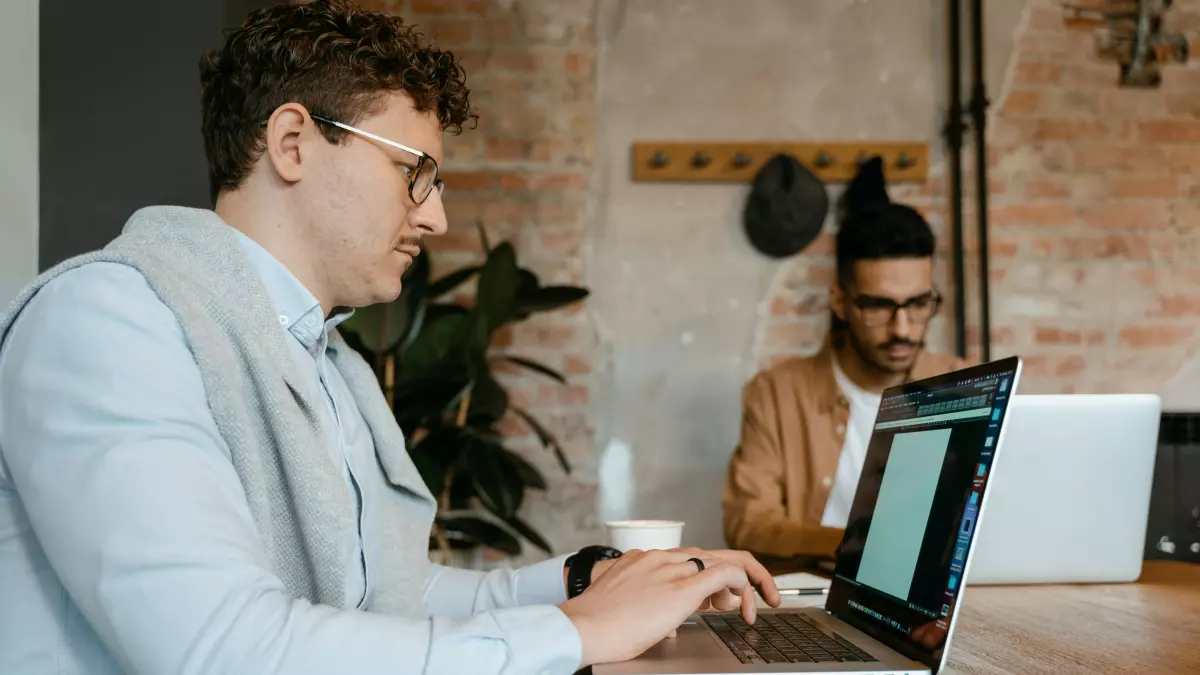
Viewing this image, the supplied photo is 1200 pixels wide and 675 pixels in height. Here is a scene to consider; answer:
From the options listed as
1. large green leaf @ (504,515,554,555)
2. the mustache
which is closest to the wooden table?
the mustache

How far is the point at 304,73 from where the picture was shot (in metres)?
1.33

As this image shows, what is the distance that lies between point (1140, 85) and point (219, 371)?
3.52 meters

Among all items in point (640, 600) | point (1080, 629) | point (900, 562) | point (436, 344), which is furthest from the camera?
point (436, 344)

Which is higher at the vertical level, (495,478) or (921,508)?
(921,508)

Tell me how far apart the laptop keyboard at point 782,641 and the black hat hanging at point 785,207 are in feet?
7.28

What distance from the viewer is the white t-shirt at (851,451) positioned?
2.82m

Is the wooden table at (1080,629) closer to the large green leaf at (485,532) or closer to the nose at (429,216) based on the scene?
the nose at (429,216)

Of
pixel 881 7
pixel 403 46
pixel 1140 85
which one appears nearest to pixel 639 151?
pixel 881 7

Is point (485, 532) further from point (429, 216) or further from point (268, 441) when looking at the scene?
point (268, 441)

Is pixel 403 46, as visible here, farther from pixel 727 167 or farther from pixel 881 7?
pixel 881 7

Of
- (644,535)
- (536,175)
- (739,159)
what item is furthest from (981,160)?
(644,535)

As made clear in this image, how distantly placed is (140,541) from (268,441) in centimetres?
29

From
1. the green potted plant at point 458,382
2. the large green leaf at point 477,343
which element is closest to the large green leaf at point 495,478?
the green potted plant at point 458,382

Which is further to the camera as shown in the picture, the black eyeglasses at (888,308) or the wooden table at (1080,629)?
the black eyeglasses at (888,308)
